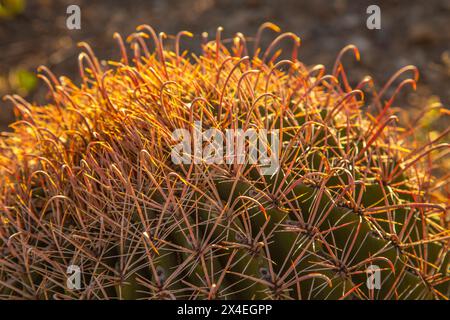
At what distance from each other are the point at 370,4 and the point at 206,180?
3.39 metres

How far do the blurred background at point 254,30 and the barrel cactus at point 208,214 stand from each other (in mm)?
2400

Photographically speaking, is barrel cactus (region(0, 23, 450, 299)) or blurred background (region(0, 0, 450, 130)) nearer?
barrel cactus (region(0, 23, 450, 299))

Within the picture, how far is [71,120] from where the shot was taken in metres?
1.69

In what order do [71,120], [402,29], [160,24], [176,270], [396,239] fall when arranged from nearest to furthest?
[176,270] < [396,239] < [71,120] < [402,29] < [160,24]

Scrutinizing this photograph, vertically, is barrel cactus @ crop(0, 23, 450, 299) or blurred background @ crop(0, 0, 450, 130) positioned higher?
blurred background @ crop(0, 0, 450, 130)

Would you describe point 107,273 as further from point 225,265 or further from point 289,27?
point 289,27

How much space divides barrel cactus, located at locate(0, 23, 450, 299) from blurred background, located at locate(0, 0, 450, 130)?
7.87 ft

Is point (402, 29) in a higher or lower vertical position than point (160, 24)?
lower

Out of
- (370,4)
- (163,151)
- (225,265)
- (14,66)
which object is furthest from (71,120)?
(370,4)

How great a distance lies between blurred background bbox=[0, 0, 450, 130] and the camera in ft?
13.3

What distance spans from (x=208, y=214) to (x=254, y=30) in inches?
127

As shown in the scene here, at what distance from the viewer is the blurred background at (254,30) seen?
4051mm

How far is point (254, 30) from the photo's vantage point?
4.41 metres

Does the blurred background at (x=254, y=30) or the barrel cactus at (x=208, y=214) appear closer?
the barrel cactus at (x=208, y=214)
